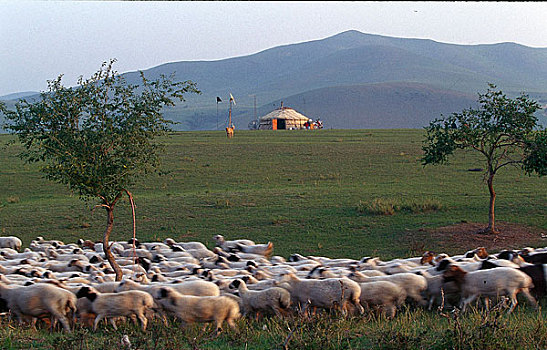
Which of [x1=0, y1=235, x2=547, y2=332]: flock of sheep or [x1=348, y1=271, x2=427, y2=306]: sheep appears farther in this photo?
[x1=348, y1=271, x2=427, y2=306]: sheep

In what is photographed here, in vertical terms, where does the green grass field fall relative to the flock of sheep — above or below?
below

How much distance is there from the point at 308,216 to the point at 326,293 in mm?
10154

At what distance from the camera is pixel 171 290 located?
8078 millimetres

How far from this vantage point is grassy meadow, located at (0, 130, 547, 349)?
6527mm

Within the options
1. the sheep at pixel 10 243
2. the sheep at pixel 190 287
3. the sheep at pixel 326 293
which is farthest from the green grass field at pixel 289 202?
the sheep at pixel 326 293

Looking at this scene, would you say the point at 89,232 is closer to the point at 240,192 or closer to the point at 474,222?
the point at 240,192

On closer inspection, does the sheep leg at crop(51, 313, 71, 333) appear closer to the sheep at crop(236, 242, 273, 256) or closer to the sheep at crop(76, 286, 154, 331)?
the sheep at crop(76, 286, 154, 331)

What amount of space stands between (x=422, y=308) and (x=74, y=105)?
6.78 m

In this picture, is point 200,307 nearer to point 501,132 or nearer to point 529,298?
point 529,298

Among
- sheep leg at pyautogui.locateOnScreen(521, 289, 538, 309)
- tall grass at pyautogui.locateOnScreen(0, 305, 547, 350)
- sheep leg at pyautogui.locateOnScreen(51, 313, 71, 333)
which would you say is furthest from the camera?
sheep leg at pyautogui.locateOnScreen(521, 289, 538, 309)

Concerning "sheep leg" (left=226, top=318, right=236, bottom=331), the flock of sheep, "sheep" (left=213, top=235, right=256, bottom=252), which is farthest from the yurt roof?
"sheep leg" (left=226, top=318, right=236, bottom=331)

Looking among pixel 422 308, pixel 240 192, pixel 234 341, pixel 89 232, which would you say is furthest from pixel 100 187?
pixel 240 192

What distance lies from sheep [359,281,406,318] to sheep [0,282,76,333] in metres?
4.25

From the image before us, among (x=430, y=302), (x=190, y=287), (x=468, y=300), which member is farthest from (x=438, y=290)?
(x=190, y=287)
